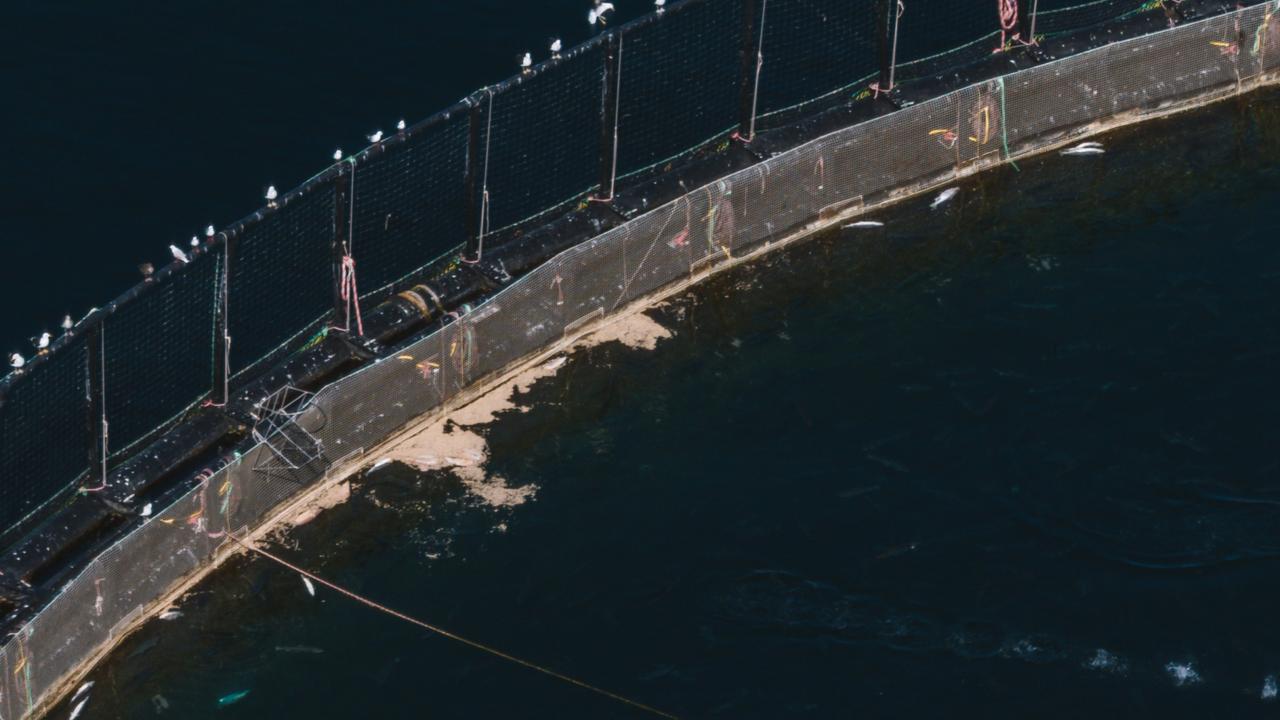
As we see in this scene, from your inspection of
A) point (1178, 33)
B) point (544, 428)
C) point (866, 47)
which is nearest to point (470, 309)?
point (544, 428)

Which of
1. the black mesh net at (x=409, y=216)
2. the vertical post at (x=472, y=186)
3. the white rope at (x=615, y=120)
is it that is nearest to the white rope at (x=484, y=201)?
the vertical post at (x=472, y=186)

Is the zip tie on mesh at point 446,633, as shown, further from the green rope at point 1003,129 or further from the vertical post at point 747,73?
the green rope at point 1003,129

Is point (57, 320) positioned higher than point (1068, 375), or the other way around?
point (57, 320)

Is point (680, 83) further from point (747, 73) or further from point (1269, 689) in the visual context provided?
point (1269, 689)

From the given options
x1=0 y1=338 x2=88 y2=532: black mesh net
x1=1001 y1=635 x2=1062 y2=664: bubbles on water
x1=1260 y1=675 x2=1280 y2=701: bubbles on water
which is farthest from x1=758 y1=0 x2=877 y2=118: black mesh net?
x1=1260 y1=675 x2=1280 y2=701: bubbles on water

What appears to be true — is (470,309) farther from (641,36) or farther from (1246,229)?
(1246,229)

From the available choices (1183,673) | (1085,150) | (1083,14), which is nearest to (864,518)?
(1183,673)

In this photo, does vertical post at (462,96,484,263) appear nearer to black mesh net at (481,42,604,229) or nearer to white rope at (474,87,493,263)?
white rope at (474,87,493,263)
